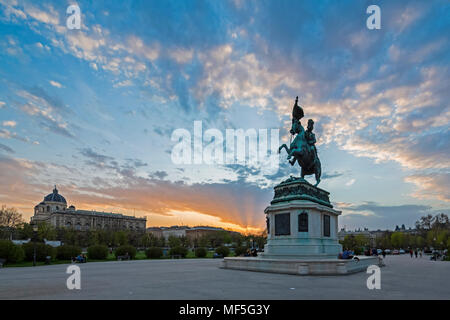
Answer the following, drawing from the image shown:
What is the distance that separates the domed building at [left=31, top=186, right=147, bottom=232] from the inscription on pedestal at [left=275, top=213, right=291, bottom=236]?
148 m

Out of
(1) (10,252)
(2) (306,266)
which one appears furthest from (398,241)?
(1) (10,252)

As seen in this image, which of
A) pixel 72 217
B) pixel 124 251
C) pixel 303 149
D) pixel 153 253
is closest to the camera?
pixel 303 149

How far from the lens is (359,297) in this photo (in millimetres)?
10734

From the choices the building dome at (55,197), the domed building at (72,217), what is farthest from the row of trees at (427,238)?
the building dome at (55,197)

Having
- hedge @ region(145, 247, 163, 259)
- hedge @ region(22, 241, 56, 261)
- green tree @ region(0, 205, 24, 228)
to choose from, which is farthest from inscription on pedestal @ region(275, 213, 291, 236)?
green tree @ region(0, 205, 24, 228)

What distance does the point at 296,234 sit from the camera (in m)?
21.0

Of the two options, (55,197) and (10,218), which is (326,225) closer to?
(10,218)

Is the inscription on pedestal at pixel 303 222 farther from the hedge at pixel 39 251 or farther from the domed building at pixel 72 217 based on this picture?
the domed building at pixel 72 217

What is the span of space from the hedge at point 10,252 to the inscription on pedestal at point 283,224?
27.7 metres

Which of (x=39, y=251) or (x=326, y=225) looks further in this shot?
(x=39, y=251)

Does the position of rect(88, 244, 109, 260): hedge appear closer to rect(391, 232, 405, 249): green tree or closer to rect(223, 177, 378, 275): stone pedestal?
rect(223, 177, 378, 275): stone pedestal

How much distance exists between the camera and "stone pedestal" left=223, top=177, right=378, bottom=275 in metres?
19.9

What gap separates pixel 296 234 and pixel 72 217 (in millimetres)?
168670
